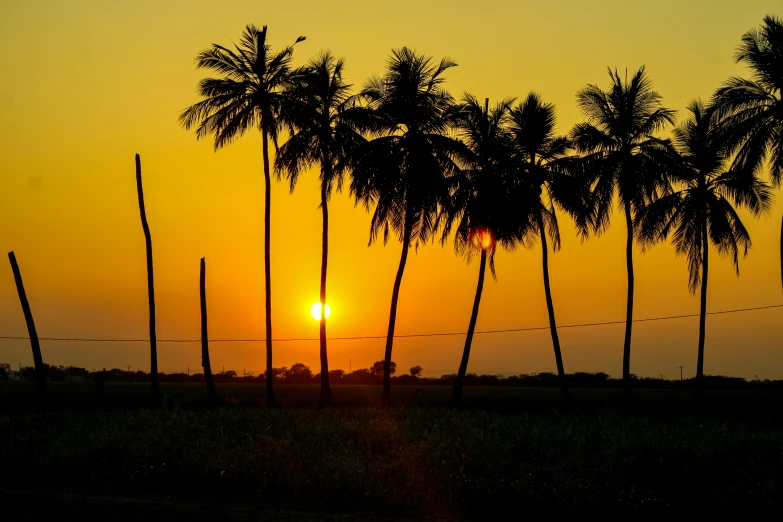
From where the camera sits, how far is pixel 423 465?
18.8 metres

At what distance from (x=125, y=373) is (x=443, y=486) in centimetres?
12379

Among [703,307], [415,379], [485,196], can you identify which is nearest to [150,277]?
[485,196]

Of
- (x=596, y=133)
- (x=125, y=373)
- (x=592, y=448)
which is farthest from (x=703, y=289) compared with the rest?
(x=125, y=373)

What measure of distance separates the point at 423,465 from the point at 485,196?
105 feet

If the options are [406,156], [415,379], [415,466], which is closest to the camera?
[415,466]

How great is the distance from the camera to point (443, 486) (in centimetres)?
1755

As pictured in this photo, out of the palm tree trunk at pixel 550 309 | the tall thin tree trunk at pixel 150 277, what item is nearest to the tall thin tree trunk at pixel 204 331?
the tall thin tree trunk at pixel 150 277

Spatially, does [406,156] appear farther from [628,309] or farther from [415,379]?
[415,379]

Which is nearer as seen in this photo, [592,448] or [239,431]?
[592,448]

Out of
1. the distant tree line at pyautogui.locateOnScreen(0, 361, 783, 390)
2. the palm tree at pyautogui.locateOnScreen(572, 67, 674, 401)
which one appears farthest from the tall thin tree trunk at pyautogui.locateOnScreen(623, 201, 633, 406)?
the distant tree line at pyautogui.locateOnScreen(0, 361, 783, 390)

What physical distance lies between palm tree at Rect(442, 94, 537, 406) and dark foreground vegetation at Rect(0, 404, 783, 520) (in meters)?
25.1

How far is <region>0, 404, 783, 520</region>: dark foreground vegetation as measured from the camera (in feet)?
55.3

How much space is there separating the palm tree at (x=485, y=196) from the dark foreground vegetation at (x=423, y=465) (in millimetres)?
25106

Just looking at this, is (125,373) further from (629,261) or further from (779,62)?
(779,62)
